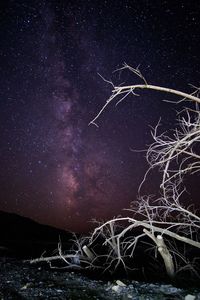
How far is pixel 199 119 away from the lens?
19.2 ft

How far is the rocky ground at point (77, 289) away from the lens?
24.3 feet

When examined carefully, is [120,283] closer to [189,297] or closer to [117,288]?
[117,288]

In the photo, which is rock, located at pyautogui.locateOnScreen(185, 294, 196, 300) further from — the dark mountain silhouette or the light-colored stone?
the dark mountain silhouette

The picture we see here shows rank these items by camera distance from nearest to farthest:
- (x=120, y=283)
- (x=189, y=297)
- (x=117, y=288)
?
(x=189, y=297)
(x=117, y=288)
(x=120, y=283)

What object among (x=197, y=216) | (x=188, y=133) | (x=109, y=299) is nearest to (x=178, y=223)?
(x=197, y=216)

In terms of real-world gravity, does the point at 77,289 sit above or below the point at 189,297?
below

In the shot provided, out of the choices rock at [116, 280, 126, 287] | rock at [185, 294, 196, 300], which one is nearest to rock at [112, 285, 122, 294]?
rock at [116, 280, 126, 287]

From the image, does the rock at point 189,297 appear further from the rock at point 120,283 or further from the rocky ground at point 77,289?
the rock at point 120,283

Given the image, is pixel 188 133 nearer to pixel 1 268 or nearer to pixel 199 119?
pixel 199 119

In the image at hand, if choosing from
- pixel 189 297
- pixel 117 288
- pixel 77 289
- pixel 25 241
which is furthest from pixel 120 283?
pixel 25 241

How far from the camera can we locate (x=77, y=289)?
8.17 meters

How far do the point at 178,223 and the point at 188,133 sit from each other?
11.4 feet

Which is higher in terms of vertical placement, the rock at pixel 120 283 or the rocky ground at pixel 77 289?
the rock at pixel 120 283

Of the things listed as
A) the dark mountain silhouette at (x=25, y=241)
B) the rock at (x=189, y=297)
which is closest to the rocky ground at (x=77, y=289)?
the rock at (x=189, y=297)
